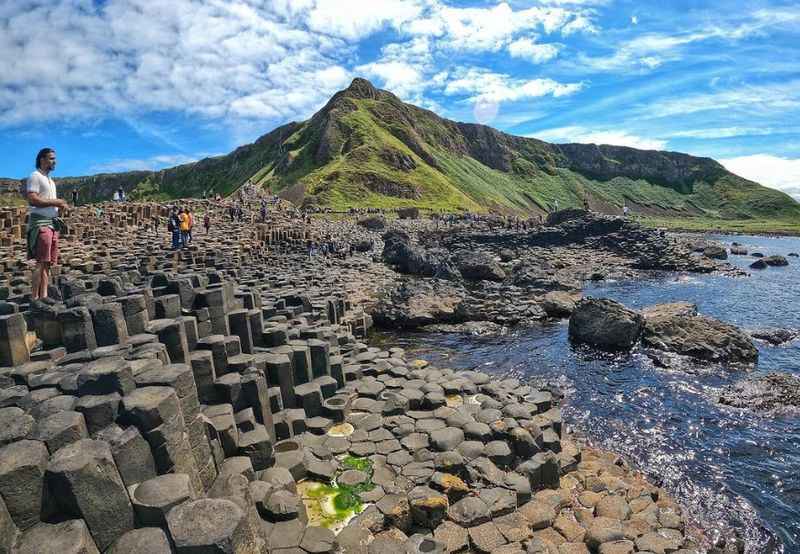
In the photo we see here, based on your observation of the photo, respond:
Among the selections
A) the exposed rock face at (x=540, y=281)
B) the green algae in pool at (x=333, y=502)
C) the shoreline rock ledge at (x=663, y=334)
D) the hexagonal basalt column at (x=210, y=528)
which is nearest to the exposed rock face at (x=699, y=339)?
the shoreline rock ledge at (x=663, y=334)

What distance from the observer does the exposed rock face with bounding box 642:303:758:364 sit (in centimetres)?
1767

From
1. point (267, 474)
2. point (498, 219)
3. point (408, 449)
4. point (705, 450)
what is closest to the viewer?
point (267, 474)

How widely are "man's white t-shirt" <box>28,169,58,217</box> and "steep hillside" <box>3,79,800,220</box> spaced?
79.4m

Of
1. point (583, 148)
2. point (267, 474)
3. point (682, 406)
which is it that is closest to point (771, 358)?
point (682, 406)

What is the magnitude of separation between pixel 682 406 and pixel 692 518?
5.66m

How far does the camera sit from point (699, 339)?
1825 centimetres

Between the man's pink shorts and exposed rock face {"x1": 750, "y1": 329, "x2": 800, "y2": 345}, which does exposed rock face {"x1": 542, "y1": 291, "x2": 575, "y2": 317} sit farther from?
the man's pink shorts

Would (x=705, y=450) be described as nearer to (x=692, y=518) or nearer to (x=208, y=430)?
(x=692, y=518)

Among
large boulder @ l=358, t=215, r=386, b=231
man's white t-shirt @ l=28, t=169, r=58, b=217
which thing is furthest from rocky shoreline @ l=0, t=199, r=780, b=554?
large boulder @ l=358, t=215, r=386, b=231

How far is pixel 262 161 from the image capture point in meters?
144

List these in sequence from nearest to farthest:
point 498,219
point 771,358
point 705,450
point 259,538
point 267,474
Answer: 1. point 259,538
2. point 267,474
3. point 705,450
4. point 771,358
5. point 498,219

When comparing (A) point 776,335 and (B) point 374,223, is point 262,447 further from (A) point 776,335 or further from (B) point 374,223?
(B) point 374,223

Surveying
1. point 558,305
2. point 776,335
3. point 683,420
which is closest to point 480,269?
point 558,305

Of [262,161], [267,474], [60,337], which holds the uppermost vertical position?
[262,161]
